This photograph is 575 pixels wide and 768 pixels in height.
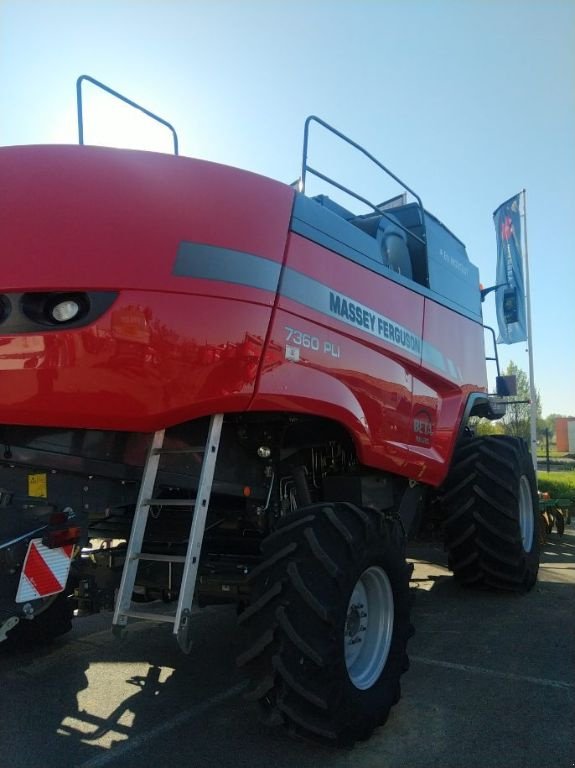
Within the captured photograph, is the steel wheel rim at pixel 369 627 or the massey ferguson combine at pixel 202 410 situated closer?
the massey ferguson combine at pixel 202 410

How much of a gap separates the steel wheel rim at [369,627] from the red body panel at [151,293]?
3.24ft

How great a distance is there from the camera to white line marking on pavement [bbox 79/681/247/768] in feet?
9.43

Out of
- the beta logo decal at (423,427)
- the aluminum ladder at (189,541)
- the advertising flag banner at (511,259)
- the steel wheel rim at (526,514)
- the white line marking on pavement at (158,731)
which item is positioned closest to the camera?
the aluminum ladder at (189,541)

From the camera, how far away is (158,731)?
10.4ft

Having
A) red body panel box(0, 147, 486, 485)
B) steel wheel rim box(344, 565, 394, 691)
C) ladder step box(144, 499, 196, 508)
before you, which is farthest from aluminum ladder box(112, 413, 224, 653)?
steel wheel rim box(344, 565, 394, 691)

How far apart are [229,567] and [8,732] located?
136 cm

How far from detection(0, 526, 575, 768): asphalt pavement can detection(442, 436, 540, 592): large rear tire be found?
44 cm

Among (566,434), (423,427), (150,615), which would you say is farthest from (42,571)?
(566,434)

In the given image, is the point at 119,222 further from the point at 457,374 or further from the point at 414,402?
the point at 457,374

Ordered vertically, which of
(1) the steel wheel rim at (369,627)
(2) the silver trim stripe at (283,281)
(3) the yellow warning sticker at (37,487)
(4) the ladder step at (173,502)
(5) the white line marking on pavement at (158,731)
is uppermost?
(2) the silver trim stripe at (283,281)

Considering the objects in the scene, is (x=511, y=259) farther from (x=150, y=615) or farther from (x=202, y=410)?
(x=150, y=615)

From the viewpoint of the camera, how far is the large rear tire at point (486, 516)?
5.44 metres

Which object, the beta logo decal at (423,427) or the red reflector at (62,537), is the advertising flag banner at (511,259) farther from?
the red reflector at (62,537)

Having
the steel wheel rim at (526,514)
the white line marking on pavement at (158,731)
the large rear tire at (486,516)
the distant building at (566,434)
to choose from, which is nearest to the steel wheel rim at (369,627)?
the white line marking on pavement at (158,731)
